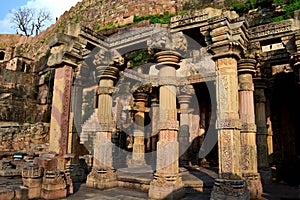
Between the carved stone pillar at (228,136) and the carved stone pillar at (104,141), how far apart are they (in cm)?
339

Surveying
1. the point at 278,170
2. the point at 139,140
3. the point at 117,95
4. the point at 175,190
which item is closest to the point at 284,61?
the point at 278,170

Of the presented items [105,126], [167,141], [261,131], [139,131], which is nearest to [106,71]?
[105,126]

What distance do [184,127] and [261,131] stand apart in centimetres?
440

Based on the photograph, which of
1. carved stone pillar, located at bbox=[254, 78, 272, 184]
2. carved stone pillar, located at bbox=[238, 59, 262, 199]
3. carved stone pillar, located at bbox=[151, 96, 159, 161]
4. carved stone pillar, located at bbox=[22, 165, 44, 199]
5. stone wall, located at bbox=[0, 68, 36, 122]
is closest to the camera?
carved stone pillar, located at bbox=[22, 165, 44, 199]

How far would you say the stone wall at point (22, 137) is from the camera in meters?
14.9

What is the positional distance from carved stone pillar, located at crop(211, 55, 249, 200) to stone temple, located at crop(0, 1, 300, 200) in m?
0.02

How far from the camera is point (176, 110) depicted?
20.8ft

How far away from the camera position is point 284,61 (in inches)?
334

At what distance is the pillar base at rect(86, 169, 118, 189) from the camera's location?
7137 millimetres

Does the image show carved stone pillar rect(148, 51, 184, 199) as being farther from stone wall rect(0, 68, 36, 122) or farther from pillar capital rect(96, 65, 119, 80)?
stone wall rect(0, 68, 36, 122)

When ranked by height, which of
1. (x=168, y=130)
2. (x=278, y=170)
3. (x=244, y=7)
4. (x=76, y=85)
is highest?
(x=244, y=7)

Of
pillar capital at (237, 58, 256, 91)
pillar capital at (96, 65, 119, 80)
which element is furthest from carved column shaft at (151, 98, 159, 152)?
pillar capital at (237, 58, 256, 91)

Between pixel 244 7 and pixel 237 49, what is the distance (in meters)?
9.77

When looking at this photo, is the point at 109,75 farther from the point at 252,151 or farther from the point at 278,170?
the point at 278,170
